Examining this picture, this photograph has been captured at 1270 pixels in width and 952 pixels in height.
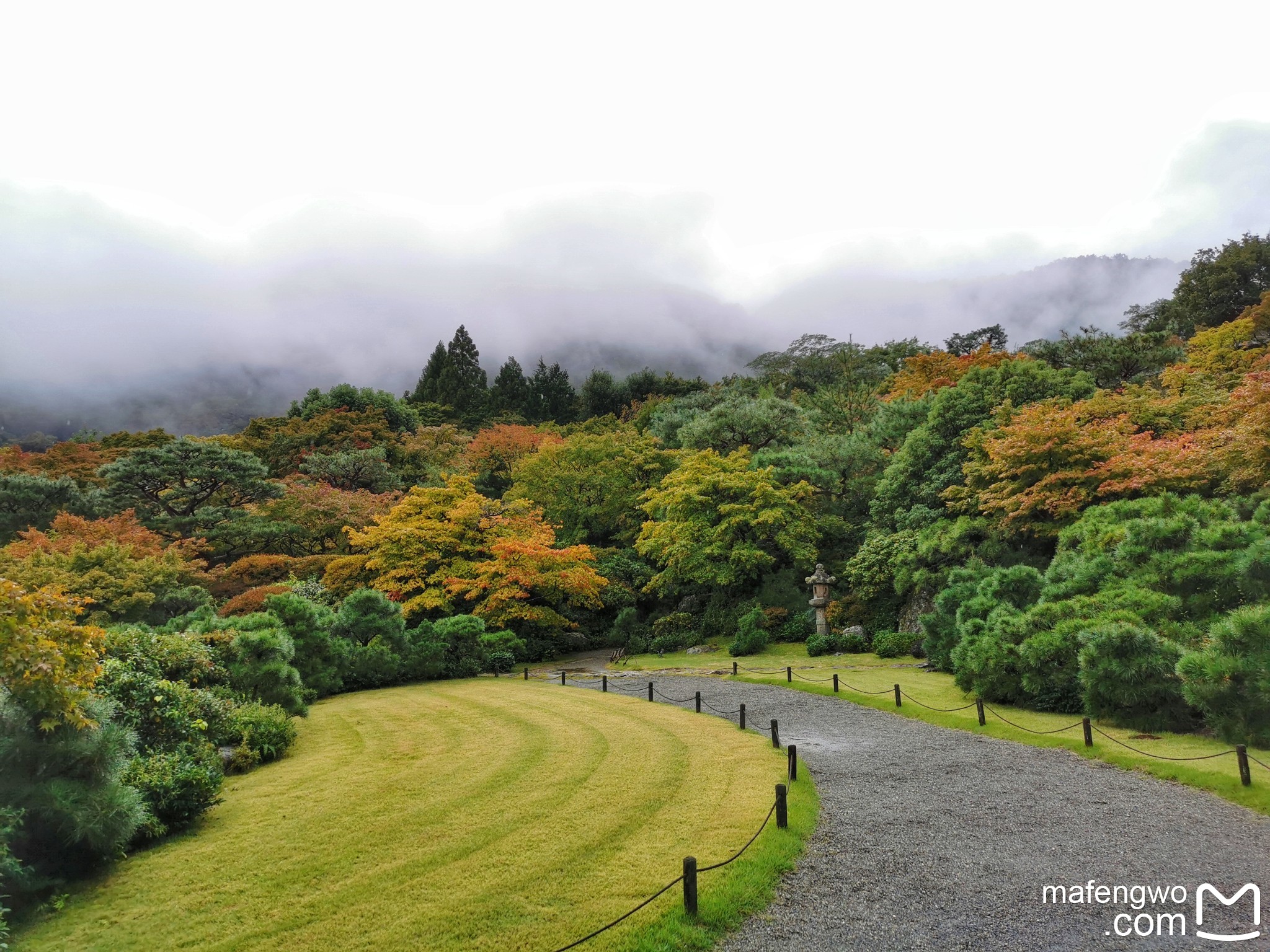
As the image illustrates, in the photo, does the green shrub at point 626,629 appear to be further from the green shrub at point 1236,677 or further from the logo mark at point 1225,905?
the logo mark at point 1225,905

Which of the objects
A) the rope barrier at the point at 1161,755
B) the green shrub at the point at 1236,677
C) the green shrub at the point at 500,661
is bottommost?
the green shrub at the point at 500,661

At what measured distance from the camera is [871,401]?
36281 mm

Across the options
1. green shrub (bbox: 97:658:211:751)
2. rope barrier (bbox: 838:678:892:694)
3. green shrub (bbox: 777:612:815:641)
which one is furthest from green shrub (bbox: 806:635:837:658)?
green shrub (bbox: 97:658:211:751)

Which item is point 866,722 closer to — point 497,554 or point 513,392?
point 497,554

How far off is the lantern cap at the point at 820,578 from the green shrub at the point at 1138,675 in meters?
12.2

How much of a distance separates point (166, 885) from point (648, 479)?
27.2 meters

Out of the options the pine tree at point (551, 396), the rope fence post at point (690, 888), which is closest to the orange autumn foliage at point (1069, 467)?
the rope fence post at point (690, 888)

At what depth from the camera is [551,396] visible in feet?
202

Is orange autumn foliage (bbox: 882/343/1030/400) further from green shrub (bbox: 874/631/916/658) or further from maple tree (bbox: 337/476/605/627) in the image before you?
maple tree (bbox: 337/476/605/627)

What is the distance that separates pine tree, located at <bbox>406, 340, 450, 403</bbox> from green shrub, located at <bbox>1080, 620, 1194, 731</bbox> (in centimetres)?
5365

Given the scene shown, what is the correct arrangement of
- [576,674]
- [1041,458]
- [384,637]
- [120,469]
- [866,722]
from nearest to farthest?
[866,722] < [1041,458] < [384,637] < [576,674] < [120,469]

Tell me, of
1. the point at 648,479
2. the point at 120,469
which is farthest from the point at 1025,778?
the point at 120,469

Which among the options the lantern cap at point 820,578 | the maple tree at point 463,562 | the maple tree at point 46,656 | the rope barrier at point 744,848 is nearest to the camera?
the maple tree at point 46,656

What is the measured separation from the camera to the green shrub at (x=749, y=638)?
77.5 feet
